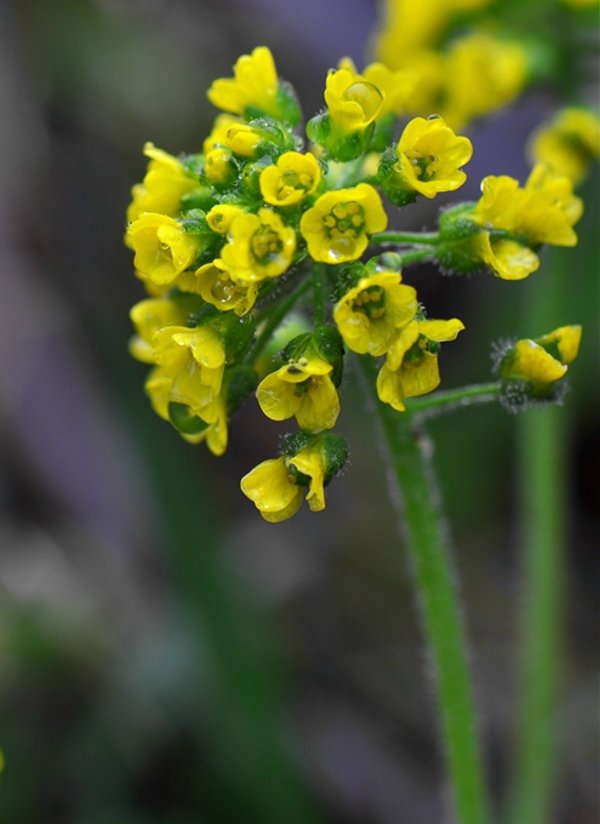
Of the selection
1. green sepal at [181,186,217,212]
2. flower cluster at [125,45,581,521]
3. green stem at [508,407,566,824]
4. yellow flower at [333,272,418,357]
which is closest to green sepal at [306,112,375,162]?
flower cluster at [125,45,581,521]

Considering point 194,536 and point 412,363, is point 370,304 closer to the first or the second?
point 412,363

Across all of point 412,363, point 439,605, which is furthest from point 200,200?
point 439,605

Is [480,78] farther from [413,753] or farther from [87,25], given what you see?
[87,25]

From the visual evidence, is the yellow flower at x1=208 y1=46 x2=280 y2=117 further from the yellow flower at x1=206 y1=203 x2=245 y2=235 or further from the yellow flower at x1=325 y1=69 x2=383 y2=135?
the yellow flower at x1=206 y1=203 x2=245 y2=235

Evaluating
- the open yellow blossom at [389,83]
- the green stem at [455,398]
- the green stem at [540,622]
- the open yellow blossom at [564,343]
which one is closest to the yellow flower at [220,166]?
the open yellow blossom at [389,83]

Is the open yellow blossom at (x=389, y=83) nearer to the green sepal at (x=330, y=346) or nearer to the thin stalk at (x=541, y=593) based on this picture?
the green sepal at (x=330, y=346)
